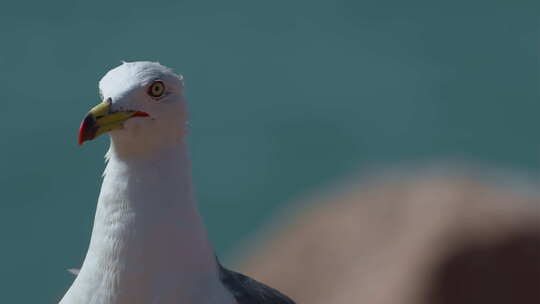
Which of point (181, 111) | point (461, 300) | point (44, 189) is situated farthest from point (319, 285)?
point (44, 189)

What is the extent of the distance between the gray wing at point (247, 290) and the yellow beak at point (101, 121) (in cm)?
61

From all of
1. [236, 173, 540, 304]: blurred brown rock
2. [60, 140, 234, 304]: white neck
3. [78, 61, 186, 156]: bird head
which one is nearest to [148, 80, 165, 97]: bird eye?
[78, 61, 186, 156]: bird head

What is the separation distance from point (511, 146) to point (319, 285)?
485cm

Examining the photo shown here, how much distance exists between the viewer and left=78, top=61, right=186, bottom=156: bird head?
296 cm

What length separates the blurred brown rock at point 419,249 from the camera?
6.06 metres

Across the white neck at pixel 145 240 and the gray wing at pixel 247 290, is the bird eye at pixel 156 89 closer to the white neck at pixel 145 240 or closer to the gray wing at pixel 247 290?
the white neck at pixel 145 240

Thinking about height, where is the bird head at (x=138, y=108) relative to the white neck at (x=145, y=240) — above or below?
above

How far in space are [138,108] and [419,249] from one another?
3.38m

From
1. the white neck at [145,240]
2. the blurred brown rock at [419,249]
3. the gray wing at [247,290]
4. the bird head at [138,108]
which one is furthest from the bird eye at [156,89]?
the blurred brown rock at [419,249]

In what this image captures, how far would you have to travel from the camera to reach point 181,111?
3107mm

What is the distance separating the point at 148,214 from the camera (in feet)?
10.2

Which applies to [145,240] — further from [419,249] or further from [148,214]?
[419,249]

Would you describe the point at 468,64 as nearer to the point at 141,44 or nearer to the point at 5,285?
the point at 141,44

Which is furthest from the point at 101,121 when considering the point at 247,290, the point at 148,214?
the point at 247,290
